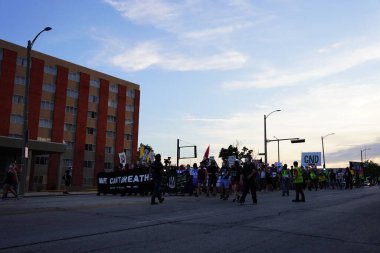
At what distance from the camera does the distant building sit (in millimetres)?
53812

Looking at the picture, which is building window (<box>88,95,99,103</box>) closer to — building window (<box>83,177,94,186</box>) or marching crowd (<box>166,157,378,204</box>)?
building window (<box>83,177,94,186</box>)

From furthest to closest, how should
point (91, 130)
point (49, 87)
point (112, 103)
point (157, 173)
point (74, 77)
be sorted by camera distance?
point (112, 103) → point (91, 130) → point (74, 77) → point (49, 87) → point (157, 173)

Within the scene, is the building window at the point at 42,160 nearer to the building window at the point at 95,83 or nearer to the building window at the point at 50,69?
the building window at the point at 50,69

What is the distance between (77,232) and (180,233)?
2074mm

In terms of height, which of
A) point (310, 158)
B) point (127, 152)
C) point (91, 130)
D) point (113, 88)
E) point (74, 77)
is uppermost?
point (113, 88)

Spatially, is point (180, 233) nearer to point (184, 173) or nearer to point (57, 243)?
point (57, 243)

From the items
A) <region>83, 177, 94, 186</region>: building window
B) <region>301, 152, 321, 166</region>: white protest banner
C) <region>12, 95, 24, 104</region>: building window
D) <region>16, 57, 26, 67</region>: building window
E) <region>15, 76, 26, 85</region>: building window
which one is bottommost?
<region>83, 177, 94, 186</region>: building window

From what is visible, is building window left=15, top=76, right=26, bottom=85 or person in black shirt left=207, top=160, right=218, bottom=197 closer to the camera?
person in black shirt left=207, top=160, right=218, bottom=197

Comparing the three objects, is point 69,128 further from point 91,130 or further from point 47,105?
point 47,105

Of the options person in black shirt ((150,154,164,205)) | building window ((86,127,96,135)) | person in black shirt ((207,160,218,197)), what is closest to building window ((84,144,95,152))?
building window ((86,127,96,135))

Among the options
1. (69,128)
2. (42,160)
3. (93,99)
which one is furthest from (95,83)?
(42,160)

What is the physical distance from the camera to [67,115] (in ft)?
204

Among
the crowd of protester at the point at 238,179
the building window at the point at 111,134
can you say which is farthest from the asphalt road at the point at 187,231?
the building window at the point at 111,134

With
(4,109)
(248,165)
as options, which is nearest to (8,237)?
(248,165)
